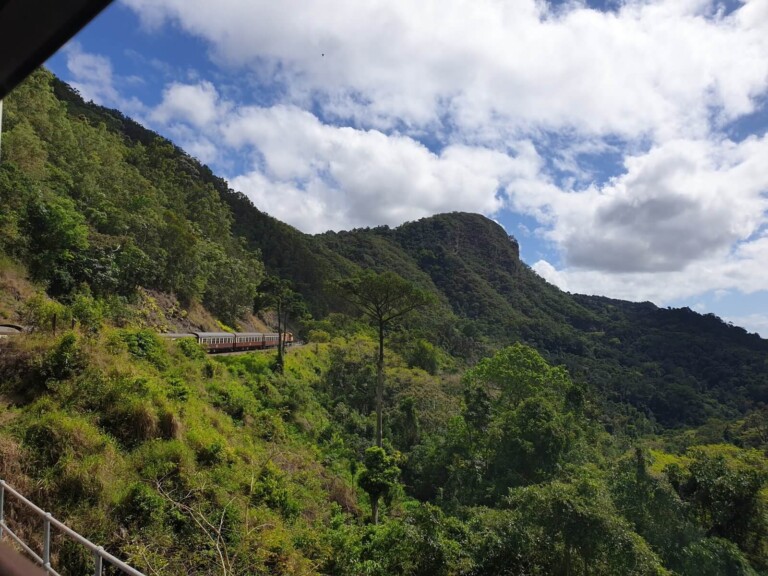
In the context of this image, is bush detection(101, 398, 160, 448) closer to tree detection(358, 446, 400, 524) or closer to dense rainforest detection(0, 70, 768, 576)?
dense rainforest detection(0, 70, 768, 576)

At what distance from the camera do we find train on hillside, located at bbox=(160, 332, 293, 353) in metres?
23.2

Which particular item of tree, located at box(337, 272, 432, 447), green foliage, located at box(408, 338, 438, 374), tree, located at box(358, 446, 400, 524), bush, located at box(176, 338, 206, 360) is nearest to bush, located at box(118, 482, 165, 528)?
bush, located at box(176, 338, 206, 360)

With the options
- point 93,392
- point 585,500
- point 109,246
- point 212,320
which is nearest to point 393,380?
point 212,320

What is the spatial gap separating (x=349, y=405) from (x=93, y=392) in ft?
70.0

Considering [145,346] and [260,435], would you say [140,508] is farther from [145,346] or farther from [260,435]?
[260,435]

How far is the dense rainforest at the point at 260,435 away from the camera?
7320mm

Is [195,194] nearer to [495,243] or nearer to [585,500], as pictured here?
[585,500]

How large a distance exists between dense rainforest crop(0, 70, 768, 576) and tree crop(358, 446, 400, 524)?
0.06 m

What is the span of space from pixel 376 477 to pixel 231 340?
14611 millimetres

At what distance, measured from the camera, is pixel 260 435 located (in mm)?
14969

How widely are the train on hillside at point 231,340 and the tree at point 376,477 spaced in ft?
32.0

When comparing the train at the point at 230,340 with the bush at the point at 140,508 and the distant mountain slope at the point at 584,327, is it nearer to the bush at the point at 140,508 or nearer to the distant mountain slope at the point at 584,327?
the bush at the point at 140,508

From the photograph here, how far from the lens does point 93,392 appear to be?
28.3 ft

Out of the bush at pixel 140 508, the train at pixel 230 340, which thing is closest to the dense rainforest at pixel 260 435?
the bush at pixel 140 508
